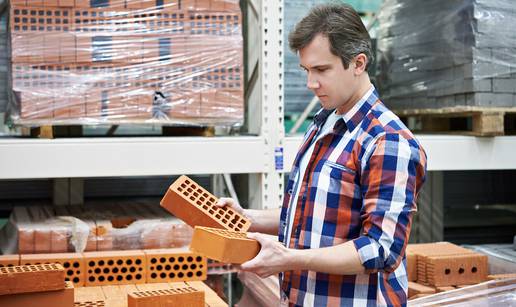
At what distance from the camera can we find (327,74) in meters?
2.35

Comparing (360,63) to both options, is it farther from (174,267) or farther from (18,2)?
(18,2)

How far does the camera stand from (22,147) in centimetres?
387

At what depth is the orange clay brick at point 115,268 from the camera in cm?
368

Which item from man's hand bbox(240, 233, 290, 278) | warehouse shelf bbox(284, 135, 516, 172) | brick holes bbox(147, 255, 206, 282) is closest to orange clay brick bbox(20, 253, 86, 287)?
brick holes bbox(147, 255, 206, 282)

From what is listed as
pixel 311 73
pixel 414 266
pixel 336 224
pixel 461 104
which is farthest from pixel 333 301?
pixel 461 104

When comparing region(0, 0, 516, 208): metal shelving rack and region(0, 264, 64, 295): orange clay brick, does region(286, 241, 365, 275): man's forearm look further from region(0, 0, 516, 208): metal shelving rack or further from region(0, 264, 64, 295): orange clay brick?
region(0, 0, 516, 208): metal shelving rack

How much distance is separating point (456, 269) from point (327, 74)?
6.64 feet

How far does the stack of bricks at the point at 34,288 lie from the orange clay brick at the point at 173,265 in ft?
3.01

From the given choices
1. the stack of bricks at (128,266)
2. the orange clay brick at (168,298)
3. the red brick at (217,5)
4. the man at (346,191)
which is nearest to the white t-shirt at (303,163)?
the man at (346,191)

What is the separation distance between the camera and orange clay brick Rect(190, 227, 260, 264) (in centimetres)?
235

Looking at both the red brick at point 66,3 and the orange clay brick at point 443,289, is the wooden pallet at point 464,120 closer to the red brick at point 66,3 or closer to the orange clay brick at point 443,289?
the orange clay brick at point 443,289

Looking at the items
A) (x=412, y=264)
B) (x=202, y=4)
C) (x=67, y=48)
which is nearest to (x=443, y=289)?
(x=412, y=264)

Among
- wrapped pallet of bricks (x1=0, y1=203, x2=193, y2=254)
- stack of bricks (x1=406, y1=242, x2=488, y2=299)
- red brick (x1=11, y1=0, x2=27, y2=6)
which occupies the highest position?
red brick (x1=11, y1=0, x2=27, y2=6)

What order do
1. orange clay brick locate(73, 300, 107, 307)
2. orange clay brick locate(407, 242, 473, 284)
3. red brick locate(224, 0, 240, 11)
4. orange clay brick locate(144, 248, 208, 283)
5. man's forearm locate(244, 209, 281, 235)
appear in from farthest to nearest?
red brick locate(224, 0, 240, 11)
orange clay brick locate(407, 242, 473, 284)
orange clay brick locate(144, 248, 208, 283)
orange clay brick locate(73, 300, 107, 307)
man's forearm locate(244, 209, 281, 235)
